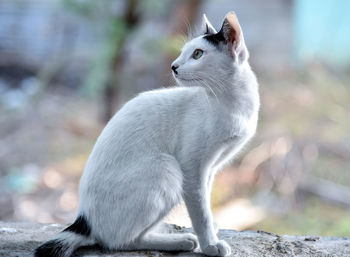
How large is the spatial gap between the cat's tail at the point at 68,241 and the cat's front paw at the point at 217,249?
0.48 m

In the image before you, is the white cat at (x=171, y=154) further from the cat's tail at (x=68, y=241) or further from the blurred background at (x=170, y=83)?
the blurred background at (x=170, y=83)

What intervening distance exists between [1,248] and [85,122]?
3296 mm

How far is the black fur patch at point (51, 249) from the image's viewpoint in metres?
1.71

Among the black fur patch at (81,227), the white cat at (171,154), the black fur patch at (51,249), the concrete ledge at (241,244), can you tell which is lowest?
the concrete ledge at (241,244)

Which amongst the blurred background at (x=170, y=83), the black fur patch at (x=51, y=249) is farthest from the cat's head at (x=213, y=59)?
the black fur patch at (x=51, y=249)

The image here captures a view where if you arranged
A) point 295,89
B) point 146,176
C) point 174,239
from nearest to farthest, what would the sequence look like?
point 146,176
point 174,239
point 295,89

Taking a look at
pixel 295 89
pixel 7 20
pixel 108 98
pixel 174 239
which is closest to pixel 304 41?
pixel 295 89

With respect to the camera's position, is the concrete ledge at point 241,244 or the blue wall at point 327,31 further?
the blue wall at point 327,31

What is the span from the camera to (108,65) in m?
4.41

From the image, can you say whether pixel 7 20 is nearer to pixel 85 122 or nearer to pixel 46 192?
pixel 85 122

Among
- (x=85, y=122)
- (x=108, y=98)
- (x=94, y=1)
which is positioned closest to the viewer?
(x=94, y=1)

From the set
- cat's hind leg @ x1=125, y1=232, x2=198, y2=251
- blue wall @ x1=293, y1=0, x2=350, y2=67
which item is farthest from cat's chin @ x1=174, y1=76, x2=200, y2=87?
blue wall @ x1=293, y1=0, x2=350, y2=67

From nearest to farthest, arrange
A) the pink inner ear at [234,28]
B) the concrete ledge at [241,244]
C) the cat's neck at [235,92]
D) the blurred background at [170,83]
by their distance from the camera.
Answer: the pink inner ear at [234,28]
the cat's neck at [235,92]
the concrete ledge at [241,244]
the blurred background at [170,83]

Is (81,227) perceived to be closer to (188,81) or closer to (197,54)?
(188,81)
